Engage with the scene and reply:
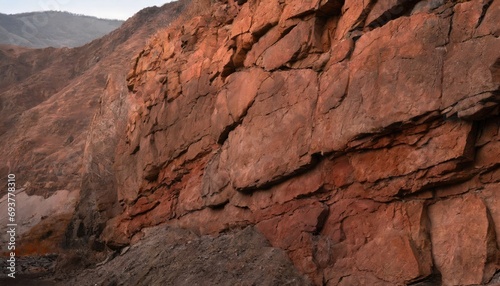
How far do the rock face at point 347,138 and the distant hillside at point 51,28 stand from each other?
309 ft

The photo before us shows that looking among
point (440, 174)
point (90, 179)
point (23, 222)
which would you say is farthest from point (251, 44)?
point (23, 222)

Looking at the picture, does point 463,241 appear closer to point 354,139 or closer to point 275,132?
point 354,139

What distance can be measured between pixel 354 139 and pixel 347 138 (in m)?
0.17

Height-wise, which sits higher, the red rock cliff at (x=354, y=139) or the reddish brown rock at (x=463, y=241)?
the red rock cliff at (x=354, y=139)

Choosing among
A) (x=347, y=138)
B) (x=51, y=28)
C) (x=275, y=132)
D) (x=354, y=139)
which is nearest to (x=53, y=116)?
(x=275, y=132)

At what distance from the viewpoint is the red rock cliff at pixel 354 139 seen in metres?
8.05

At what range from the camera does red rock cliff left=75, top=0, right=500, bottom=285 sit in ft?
26.4

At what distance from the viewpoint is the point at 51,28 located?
114m

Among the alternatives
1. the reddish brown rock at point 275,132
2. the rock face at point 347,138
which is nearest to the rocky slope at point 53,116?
Answer: the rock face at point 347,138

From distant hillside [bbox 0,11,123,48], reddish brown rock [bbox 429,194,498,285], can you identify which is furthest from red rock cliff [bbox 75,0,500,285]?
distant hillside [bbox 0,11,123,48]

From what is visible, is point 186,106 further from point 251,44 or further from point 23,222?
point 23,222

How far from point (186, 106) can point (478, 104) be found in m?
10.5

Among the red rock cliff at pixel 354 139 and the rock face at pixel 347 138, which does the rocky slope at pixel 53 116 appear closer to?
the rock face at pixel 347 138

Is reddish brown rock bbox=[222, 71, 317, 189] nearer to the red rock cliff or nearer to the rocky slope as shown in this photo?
the red rock cliff
